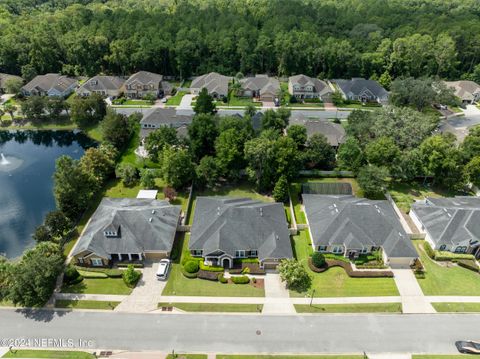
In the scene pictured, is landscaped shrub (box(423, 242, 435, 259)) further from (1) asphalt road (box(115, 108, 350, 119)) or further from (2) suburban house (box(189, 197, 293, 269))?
(1) asphalt road (box(115, 108, 350, 119))

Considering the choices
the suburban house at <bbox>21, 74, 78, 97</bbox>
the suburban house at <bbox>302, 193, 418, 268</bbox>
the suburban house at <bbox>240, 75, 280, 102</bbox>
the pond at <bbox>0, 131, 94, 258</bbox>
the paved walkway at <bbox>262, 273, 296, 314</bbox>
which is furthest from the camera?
the suburban house at <bbox>240, 75, 280, 102</bbox>

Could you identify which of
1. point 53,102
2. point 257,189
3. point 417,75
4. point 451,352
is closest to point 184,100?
point 53,102

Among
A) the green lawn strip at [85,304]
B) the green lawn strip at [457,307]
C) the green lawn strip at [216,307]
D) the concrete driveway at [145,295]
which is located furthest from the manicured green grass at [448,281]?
the green lawn strip at [85,304]

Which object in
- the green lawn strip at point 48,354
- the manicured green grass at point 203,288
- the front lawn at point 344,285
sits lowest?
the green lawn strip at point 48,354

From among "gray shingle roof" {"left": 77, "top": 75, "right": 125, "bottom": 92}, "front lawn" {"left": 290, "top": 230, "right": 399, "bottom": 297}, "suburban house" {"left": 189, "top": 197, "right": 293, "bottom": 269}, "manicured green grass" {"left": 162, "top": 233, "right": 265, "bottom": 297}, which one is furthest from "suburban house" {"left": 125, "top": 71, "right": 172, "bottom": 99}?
"front lawn" {"left": 290, "top": 230, "right": 399, "bottom": 297}

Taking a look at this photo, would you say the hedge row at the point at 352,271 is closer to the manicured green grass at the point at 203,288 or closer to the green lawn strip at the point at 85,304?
the manicured green grass at the point at 203,288

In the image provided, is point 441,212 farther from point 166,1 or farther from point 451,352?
point 166,1

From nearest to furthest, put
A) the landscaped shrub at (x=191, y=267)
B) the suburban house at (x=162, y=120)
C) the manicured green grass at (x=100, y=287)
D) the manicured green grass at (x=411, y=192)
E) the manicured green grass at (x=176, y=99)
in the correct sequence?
the manicured green grass at (x=100, y=287) < the landscaped shrub at (x=191, y=267) < the manicured green grass at (x=411, y=192) < the suburban house at (x=162, y=120) < the manicured green grass at (x=176, y=99)
